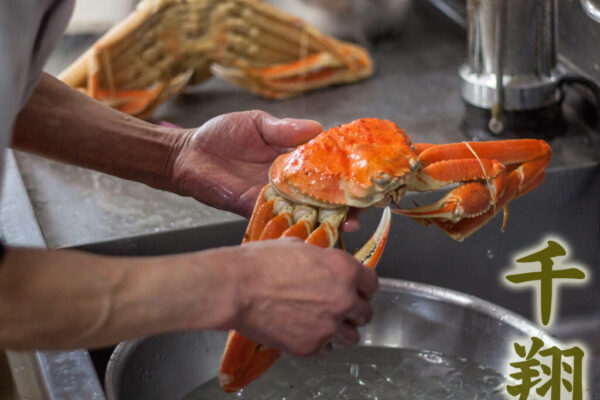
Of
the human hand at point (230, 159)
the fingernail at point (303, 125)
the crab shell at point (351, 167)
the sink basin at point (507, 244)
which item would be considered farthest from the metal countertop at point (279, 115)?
the crab shell at point (351, 167)

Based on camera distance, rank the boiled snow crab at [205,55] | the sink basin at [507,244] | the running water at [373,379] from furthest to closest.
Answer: the boiled snow crab at [205,55] → the sink basin at [507,244] → the running water at [373,379]

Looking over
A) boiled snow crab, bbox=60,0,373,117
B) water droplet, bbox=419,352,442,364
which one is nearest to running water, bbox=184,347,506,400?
water droplet, bbox=419,352,442,364

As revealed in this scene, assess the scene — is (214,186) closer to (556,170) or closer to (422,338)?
(422,338)

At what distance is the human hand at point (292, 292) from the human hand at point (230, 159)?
1.36 ft

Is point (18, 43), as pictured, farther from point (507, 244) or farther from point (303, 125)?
point (507, 244)

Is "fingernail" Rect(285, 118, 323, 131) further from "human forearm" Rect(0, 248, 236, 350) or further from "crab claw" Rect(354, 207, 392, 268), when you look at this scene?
"human forearm" Rect(0, 248, 236, 350)

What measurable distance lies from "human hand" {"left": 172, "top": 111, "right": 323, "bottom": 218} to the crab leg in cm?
26

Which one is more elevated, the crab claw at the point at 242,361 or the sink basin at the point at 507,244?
the crab claw at the point at 242,361

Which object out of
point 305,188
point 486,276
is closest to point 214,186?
point 305,188

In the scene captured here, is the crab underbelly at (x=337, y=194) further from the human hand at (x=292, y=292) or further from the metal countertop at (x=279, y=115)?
the metal countertop at (x=279, y=115)

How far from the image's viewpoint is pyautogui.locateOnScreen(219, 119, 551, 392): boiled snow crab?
110 cm

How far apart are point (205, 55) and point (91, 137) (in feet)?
2.85

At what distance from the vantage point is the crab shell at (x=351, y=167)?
1.11 metres

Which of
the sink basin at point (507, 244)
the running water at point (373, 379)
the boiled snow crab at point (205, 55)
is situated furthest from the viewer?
the boiled snow crab at point (205, 55)
